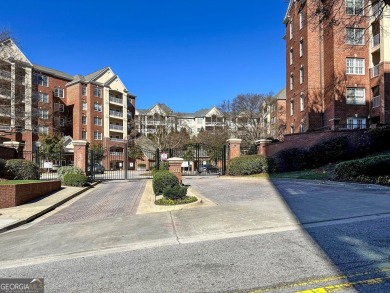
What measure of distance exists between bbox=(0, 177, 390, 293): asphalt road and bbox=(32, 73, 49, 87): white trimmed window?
170ft

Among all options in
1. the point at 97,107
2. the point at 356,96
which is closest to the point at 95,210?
the point at 356,96

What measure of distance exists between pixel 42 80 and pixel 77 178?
44.3 metres

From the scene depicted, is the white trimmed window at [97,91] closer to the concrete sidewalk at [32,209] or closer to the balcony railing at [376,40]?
the concrete sidewalk at [32,209]

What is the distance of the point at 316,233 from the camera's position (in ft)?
20.8

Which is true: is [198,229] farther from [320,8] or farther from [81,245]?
[320,8]

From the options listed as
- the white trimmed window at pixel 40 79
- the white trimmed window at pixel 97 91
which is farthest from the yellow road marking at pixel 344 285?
the white trimmed window at pixel 97 91

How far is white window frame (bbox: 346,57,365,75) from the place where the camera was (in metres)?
29.5

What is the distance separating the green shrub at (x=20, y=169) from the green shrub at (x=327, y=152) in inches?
698

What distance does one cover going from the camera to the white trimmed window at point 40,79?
5386 centimetres

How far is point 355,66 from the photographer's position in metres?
29.8

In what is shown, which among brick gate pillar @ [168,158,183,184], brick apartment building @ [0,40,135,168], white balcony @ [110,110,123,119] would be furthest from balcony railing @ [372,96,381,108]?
white balcony @ [110,110,123,119]

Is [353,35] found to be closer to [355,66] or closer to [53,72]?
[355,66]

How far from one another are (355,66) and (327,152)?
13507 millimetres

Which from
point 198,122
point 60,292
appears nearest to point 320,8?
point 60,292
